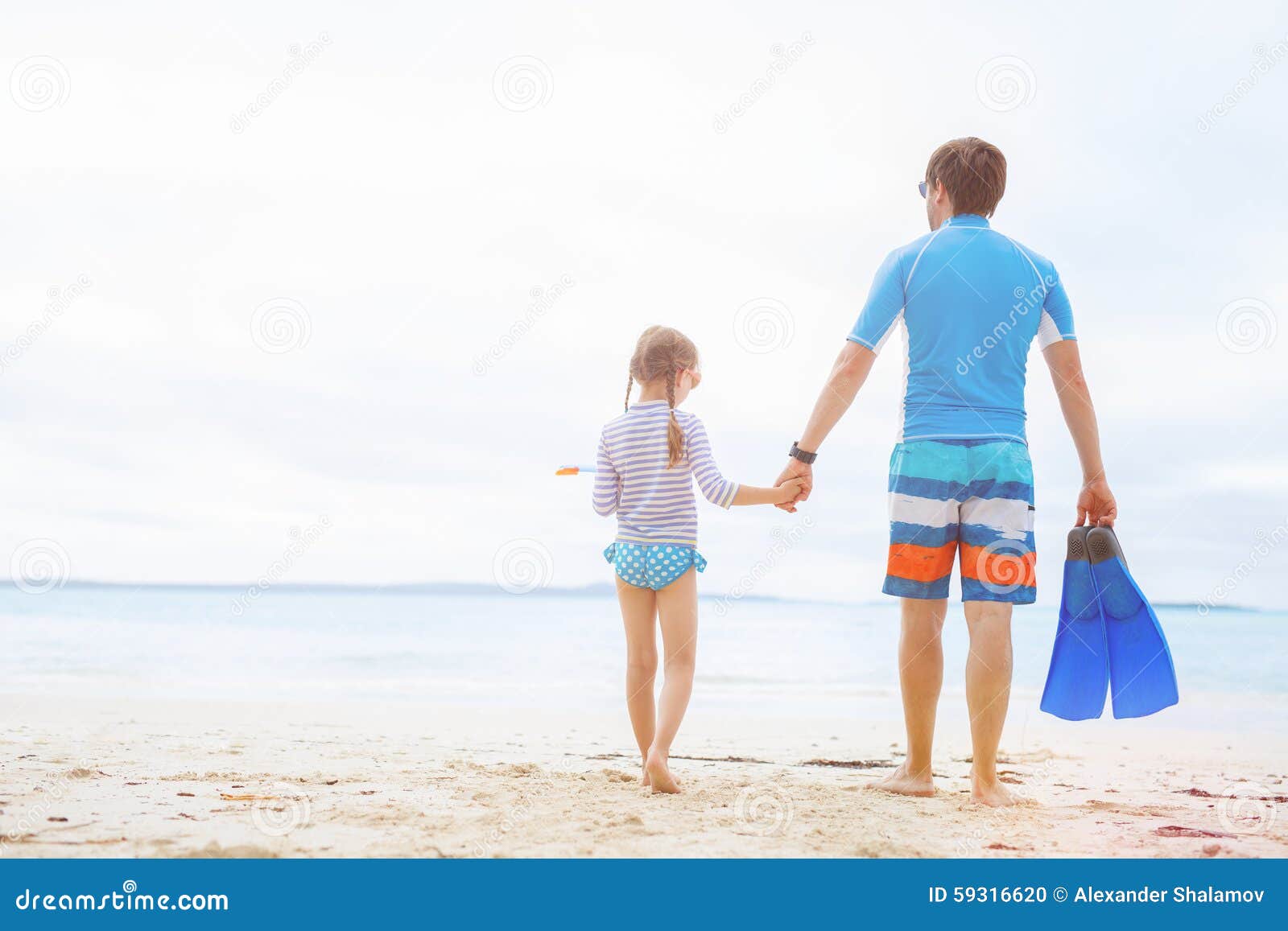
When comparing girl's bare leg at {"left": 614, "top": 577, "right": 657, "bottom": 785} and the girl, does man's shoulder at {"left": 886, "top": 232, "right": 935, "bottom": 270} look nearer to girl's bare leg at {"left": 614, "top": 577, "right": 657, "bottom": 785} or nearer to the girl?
Answer: the girl

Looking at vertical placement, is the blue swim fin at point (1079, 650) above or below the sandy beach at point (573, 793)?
above

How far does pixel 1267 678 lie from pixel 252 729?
911cm

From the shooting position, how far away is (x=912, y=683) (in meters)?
3.29

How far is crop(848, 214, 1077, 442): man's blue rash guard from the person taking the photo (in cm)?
318

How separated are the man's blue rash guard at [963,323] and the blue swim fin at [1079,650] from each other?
0.55m
